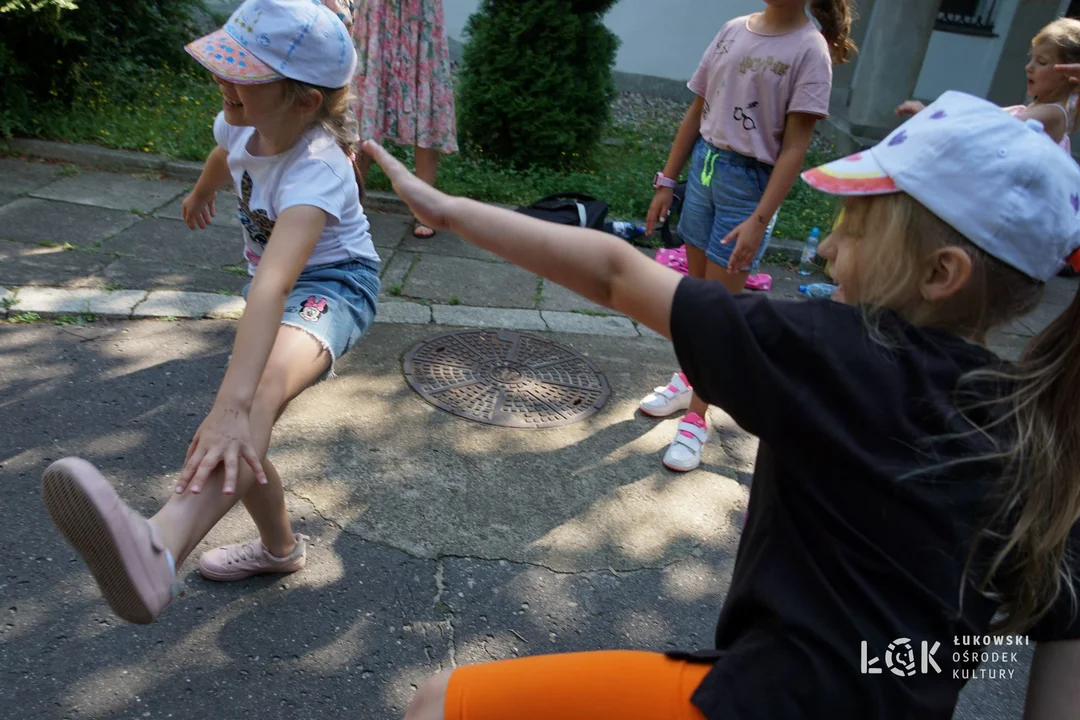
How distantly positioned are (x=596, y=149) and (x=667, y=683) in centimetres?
699

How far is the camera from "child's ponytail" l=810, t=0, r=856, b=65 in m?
3.33

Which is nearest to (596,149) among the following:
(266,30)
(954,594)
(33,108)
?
(33,108)

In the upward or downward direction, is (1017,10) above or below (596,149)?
above

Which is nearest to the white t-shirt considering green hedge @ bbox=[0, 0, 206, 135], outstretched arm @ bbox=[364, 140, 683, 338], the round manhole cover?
outstretched arm @ bbox=[364, 140, 683, 338]

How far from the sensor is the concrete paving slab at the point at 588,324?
461 centimetres

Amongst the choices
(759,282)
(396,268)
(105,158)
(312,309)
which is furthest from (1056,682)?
(105,158)

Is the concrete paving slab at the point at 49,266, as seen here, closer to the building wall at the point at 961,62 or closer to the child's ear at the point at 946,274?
the child's ear at the point at 946,274

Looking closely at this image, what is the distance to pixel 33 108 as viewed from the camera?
20.1ft

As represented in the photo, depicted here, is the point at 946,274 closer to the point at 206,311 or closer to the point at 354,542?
the point at 354,542

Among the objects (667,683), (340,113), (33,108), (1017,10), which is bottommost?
(33,108)

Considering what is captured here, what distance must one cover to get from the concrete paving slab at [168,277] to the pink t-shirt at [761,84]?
8.47ft

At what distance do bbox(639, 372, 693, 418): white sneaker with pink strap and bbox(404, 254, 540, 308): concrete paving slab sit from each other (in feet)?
3.99

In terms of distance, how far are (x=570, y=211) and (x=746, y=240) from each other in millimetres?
2512

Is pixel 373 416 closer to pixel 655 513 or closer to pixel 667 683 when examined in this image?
pixel 655 513
